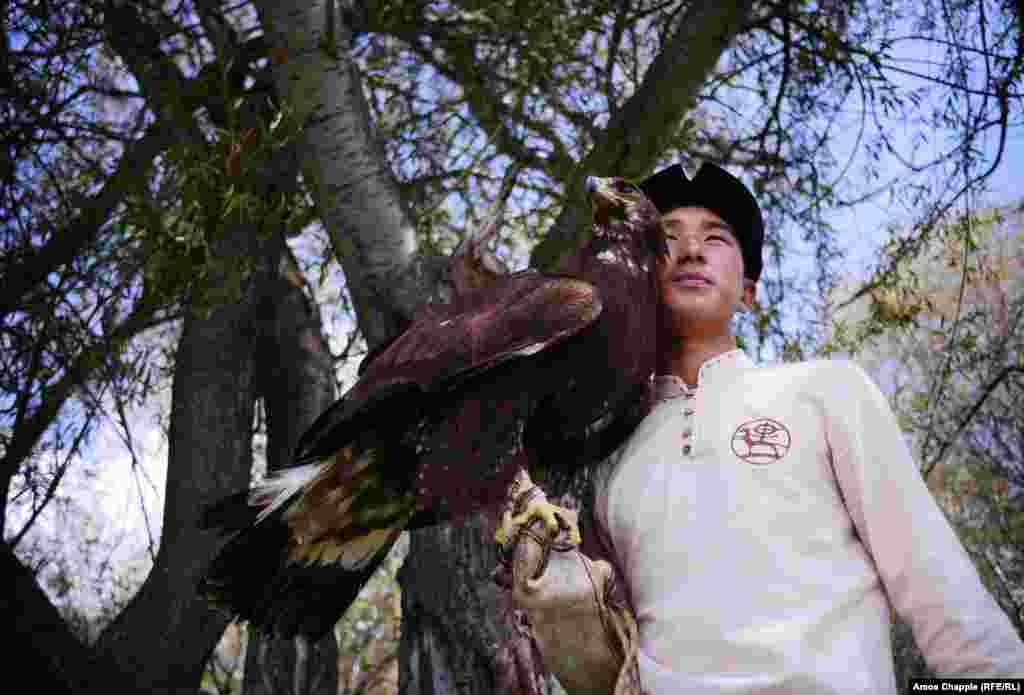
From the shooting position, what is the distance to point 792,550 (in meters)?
1.96

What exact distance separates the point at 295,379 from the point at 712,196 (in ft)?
11.7

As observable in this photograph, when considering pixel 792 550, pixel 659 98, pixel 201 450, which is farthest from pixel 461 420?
pixel 201 450

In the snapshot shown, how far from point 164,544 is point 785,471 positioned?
2886 millimetres

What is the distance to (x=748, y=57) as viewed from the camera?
5047 millimetres

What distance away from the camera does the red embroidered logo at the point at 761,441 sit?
6.84ft

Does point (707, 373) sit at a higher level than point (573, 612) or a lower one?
higher

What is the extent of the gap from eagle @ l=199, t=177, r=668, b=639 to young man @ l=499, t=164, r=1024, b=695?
194 mm

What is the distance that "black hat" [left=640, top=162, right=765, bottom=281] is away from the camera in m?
2.59

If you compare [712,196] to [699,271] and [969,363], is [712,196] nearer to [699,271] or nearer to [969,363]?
[699,271]

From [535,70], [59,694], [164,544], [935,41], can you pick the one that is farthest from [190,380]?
[935,41]

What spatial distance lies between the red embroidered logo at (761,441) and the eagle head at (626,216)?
559mm

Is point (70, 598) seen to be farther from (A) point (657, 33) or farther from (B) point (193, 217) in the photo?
(A) point (657, 33)

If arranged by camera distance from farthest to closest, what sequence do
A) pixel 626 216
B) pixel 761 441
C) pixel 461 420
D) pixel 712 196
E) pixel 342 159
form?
pixel 342 159 < pixel 712 196 < pixel 626 216 < pixel 461 420 < pixel 761 441

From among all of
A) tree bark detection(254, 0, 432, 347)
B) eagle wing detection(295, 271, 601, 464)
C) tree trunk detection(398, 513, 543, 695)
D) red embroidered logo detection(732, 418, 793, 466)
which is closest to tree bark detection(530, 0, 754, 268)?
tree bark detection(254, 0, 432, 347)
